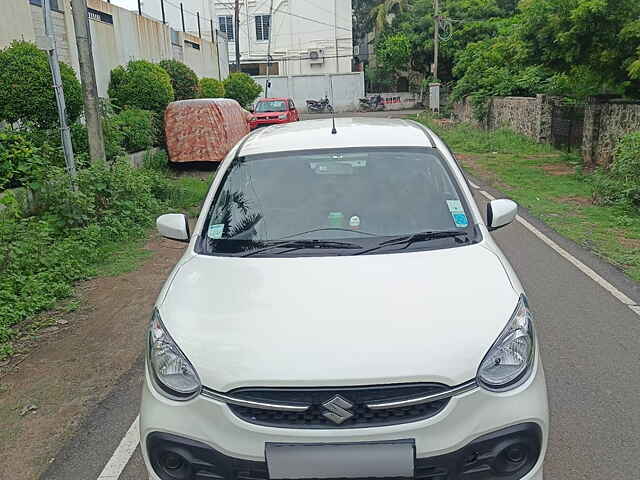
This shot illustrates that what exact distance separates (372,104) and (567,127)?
31072mm

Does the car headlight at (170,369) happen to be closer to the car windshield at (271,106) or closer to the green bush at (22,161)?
the green bush at (22,161)

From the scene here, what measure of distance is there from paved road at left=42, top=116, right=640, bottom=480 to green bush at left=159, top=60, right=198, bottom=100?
1632 cm

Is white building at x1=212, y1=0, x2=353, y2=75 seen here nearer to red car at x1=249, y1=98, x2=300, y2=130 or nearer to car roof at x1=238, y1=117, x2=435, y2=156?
red car at x1=249, y1=98, x2=300, y2=130

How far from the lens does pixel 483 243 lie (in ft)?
11.2

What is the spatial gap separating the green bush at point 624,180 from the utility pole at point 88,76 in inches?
323

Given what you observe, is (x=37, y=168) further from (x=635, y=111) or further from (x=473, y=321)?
(x=635, y=111)

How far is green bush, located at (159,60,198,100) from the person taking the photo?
20.4 metres

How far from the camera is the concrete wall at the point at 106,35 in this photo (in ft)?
38.2

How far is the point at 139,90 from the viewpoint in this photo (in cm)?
1590

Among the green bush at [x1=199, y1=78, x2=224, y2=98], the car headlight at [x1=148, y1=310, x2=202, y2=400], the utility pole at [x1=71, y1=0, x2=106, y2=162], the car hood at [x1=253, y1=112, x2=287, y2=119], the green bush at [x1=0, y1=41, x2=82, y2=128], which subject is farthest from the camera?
the car hood at [x1=253, y1=112, x2=287, y2=119]

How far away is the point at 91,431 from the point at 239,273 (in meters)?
1.58

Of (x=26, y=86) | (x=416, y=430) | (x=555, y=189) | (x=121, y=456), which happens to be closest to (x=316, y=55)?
(x=555, y=189)

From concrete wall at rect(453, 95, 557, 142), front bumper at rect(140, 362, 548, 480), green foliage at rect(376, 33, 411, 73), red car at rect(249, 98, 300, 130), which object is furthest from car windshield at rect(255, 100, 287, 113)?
front bumper at rect(140, 362, 548, 480)

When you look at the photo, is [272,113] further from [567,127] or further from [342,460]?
[342,460]
